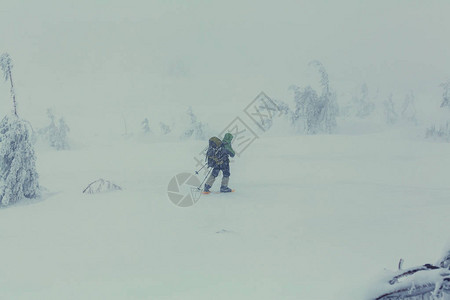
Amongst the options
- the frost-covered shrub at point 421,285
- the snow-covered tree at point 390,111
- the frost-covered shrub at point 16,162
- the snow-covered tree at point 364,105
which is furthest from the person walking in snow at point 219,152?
the snow-covered tree at point 364,105

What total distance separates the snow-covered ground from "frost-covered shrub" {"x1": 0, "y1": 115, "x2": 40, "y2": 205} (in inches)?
22.9

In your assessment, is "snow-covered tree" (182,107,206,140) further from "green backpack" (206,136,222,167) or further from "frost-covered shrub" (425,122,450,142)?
"green backpack" (206,136,222,167)

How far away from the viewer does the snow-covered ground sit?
393cm

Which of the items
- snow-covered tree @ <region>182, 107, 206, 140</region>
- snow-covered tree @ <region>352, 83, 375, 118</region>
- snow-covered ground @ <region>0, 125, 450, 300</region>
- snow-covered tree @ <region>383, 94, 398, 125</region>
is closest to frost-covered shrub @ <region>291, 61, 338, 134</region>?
snow-covered tree @ <region>182, 107, 206, 140</region>

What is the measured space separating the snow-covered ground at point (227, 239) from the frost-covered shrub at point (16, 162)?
58 cm

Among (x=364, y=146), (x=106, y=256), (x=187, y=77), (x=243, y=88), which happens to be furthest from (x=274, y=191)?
(x=187, y=77)

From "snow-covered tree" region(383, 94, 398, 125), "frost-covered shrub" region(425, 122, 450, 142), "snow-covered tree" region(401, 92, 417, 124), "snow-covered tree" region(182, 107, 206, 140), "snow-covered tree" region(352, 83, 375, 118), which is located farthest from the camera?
"snow-covered tree" region(352, 83, 375, 118)

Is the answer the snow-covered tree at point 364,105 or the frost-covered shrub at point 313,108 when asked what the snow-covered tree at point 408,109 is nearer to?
the snow-covered tree at point 364,105

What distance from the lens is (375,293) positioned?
1.85 metres

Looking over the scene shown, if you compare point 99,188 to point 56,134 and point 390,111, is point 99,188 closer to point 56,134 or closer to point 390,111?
point 56,134

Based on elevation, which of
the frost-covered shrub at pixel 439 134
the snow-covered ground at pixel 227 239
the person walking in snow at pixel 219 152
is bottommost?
the frost-covered shrub at pixel 439 134

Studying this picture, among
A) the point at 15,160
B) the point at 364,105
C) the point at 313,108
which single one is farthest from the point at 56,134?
the point at 364,105

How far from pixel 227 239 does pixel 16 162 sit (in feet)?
21.7

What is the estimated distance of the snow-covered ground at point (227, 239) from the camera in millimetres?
3930
